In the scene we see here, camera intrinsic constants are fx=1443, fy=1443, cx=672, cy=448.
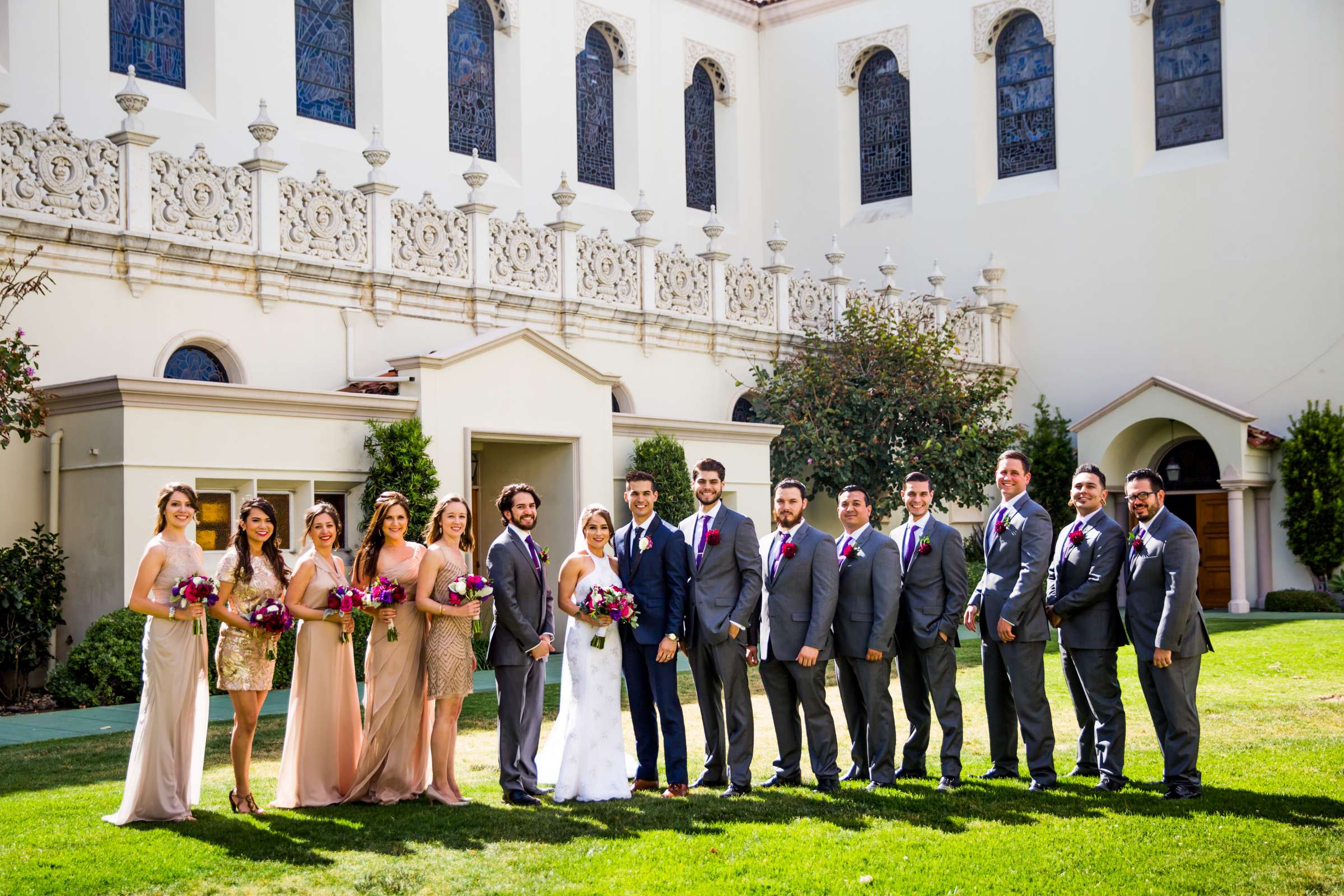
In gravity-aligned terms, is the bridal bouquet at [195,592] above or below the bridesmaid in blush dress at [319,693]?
above

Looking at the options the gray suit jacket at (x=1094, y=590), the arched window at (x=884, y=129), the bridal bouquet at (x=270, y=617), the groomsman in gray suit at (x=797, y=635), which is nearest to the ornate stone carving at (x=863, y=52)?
the arched window at (x=884, y=129)

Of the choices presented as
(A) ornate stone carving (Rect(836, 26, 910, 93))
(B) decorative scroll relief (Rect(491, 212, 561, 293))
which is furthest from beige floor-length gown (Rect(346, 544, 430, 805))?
(A) ornate stone carving (Rect(836, 26, 910, 93))

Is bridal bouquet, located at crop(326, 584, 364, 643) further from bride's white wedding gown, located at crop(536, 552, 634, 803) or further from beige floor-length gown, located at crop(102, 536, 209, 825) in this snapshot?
bride's white wedding gown, located at crop(536, 552, 634, 803)

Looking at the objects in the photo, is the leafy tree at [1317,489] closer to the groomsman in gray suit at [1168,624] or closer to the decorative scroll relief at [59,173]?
the groomsman in gray suit at [1168,624]

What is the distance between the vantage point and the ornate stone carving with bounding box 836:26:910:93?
31.6 meters

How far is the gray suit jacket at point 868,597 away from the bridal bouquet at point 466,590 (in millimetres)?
2436

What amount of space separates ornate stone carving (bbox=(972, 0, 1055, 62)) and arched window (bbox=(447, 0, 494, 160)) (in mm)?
10598

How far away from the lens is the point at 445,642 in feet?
30.4

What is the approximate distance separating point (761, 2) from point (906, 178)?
17.7 ft

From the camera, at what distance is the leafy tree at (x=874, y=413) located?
80.0 ft

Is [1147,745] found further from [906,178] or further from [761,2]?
[761,2]

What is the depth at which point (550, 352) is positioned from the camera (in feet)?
62.0

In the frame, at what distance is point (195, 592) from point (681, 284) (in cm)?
1575

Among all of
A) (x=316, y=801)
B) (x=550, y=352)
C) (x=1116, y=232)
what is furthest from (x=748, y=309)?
(x=316, y=801)
